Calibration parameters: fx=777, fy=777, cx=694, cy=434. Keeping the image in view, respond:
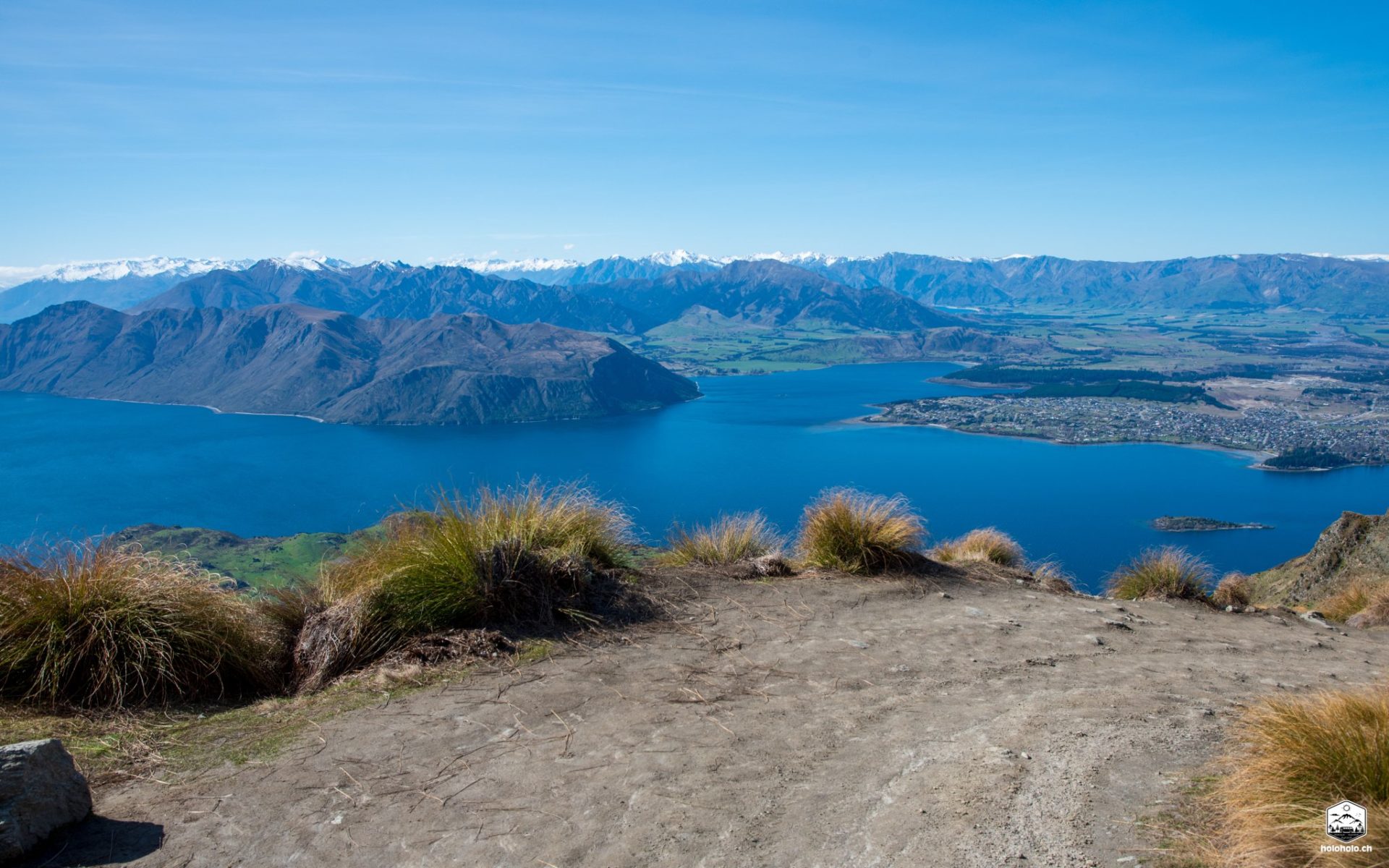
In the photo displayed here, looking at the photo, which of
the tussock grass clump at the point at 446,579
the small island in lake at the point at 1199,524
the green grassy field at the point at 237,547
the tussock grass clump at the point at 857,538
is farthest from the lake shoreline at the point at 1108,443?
the tussock grass clump at the point at 446,579

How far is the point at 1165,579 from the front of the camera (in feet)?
34.7

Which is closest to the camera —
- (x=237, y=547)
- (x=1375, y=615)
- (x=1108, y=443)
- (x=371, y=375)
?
(x=1375, y=615)

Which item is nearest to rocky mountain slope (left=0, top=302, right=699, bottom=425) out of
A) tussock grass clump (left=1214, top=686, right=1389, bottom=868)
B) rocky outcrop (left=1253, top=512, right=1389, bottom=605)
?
rocky outcrop (left=1253, top=512, right=1389, bottom=605)

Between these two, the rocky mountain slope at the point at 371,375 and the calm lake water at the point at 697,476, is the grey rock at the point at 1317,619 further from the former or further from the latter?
the rocky mountain slope at the point at 371,375

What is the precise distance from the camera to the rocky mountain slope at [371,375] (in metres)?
147

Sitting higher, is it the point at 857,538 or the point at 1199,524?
the point at 857,538

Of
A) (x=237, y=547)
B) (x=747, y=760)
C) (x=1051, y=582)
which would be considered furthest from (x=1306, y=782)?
(x=237, y=547)

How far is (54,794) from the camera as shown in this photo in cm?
367

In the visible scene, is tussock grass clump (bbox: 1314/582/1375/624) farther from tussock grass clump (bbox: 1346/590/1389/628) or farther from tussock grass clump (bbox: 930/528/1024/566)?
tussock grass clump (bbox: 930/528/1024/566)

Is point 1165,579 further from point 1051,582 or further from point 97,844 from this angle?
point 97,844

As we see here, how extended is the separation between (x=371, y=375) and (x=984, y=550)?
175852mm

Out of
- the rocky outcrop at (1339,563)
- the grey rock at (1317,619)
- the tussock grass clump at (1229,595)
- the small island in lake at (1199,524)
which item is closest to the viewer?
the grey rock at (1317,619)

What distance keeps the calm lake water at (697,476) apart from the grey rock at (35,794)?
42199 mm

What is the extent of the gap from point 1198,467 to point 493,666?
98062 mm
